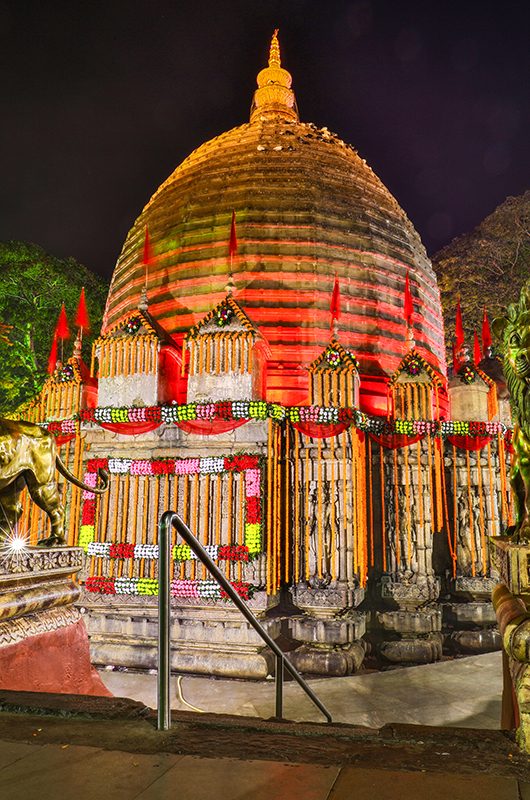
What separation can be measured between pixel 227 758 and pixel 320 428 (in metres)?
7.20

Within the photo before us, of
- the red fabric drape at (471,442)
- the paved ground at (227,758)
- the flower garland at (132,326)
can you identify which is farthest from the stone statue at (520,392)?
the flower garland at (132,326)

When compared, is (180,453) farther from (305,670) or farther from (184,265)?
(184,265)

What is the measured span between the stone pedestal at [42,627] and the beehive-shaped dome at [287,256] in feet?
23.3

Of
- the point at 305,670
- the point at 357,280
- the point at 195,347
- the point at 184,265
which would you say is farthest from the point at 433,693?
the point at 184,265

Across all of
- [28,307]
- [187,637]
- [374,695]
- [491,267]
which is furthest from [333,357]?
[491,267]

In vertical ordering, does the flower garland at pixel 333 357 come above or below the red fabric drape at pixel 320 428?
above

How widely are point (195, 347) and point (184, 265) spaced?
4073 millimetres

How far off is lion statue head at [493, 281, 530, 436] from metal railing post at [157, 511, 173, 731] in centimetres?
239

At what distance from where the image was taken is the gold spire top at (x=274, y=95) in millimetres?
18469

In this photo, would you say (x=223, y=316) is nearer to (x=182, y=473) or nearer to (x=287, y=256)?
(x=182, y=473)

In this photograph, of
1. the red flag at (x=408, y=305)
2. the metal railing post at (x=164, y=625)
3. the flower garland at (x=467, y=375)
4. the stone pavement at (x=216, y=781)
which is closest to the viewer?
the stone pavement at (x=216, y=781)

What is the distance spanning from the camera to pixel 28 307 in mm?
19219

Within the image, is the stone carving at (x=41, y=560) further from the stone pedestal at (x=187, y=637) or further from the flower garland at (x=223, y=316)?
the flower garland at (x=223, y=316)

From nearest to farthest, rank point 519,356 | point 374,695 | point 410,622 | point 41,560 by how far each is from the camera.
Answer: point 519,356 → point 41,560 → point 374,695 → point 410,622
